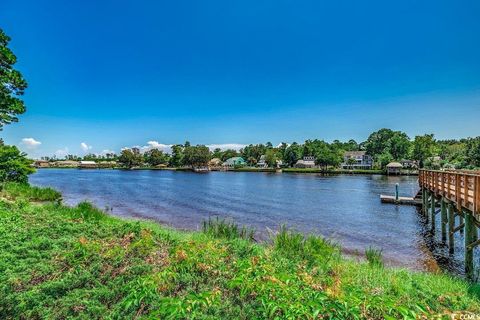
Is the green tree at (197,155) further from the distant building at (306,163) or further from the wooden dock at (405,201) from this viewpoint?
the wooden dock at (405,201)

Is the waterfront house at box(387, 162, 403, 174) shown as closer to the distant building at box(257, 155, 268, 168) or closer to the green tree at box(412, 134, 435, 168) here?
the green tree at box(412, 134, 435, 168)

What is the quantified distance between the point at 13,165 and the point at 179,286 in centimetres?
2832

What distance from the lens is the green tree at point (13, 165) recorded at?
25.2 metres

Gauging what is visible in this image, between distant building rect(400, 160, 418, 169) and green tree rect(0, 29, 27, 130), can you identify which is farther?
distant building rect(400, 160, 418, 169)

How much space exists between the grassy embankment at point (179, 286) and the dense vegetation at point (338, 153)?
216 ft

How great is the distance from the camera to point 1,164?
2494cm

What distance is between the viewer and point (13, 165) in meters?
25.9

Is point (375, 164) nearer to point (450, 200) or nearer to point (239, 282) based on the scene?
point (450, 200)

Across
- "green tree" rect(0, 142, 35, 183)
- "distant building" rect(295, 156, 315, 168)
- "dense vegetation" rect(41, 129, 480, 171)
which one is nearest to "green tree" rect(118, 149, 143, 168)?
"dense vegetation" rect(41, 129, 480, 171)

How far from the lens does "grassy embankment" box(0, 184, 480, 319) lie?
4230 millimetres

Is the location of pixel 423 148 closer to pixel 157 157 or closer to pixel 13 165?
pixel 13 165

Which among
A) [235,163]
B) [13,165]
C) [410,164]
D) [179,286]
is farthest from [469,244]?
[235,163]

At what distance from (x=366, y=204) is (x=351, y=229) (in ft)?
45.7

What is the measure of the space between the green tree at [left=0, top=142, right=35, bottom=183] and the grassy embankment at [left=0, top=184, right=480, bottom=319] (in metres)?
22.0
